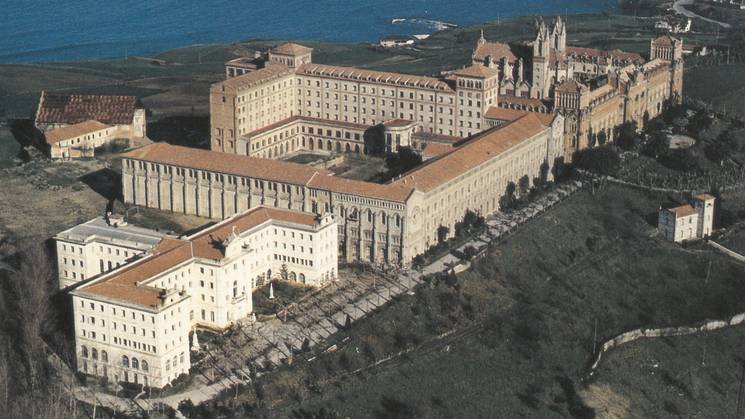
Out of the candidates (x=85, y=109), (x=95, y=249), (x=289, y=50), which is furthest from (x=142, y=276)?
(x=85, y=109)

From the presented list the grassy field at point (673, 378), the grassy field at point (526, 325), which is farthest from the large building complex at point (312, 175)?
the grassy field at point (673, 378)

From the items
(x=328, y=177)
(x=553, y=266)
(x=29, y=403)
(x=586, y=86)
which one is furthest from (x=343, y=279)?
(x=586, y=86)

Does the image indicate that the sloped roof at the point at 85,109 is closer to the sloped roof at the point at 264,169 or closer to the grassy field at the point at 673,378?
the sloped roof at the point at 264,169

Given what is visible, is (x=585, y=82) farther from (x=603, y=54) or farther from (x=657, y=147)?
(x=657, y=147)

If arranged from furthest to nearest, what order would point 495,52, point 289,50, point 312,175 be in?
point 495,52 < point 289,50 < point 312,175

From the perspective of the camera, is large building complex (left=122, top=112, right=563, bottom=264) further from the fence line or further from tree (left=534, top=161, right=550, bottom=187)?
the fence line

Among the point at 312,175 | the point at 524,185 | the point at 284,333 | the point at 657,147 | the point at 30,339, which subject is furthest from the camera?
the point at 657,147
